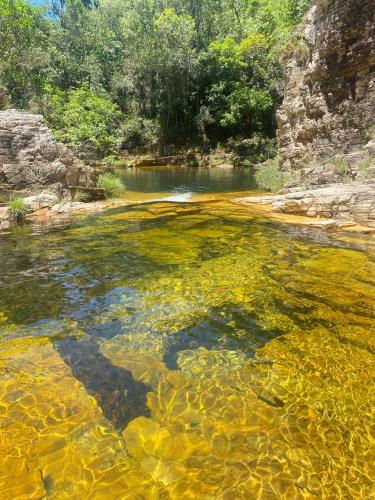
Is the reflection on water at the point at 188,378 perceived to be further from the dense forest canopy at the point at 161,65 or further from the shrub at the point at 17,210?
the dense forest canopy at the point at 161,65

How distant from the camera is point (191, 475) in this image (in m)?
2.19

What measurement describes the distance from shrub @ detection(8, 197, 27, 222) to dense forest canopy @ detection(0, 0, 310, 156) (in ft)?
52.4

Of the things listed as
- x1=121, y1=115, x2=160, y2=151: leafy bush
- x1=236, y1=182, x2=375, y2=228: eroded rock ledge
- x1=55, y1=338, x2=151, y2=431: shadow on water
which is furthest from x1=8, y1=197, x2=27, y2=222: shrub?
x1=121, y1=115, x2=160, y2=151: leafy bush

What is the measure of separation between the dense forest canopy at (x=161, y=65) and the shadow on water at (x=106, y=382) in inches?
913

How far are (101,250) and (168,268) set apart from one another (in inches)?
70.7

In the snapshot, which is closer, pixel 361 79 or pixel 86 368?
pixel 86 368

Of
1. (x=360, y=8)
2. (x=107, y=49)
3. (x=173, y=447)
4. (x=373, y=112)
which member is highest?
(x=107, y=49)

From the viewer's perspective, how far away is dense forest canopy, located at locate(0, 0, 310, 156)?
28297 mm

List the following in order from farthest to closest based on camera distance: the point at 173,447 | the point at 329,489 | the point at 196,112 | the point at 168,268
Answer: the point at 196,112 → the point at 168,268 → the point at 173,447 → the point at 329,489

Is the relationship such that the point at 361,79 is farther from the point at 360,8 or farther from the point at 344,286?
the point at 344,286

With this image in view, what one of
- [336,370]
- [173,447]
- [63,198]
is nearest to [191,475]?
[173,447]

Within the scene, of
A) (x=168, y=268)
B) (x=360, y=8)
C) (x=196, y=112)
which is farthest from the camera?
(x=196, y=112)

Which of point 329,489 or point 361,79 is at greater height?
point 361,79

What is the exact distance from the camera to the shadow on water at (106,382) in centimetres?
271
